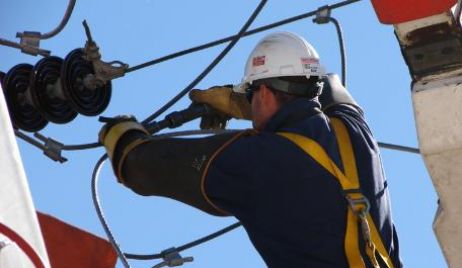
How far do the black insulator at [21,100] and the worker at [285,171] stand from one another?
1.65 ft

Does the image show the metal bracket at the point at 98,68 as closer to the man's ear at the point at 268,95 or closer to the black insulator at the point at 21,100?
the black insulator at the point at 21,100

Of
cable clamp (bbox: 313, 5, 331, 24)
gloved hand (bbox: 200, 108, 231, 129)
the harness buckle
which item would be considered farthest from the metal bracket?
the harness buckle

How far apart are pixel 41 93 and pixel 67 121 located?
193mm

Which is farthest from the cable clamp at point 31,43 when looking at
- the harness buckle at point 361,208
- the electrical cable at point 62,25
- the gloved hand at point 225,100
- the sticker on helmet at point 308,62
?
the harness buckle at point 361,208

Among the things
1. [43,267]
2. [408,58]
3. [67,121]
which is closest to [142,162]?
[67,121]

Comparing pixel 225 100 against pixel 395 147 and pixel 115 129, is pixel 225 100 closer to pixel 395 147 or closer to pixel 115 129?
pixel 115 129

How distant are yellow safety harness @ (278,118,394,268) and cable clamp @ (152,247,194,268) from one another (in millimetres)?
1035

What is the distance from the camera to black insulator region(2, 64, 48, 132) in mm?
6062

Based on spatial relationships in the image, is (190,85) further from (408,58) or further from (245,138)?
(408,58)

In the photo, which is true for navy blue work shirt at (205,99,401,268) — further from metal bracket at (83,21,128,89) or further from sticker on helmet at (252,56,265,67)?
metal bracket at (83,21,128,89)

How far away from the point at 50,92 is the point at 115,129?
0.55 m

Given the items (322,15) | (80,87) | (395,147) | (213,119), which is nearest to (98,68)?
(80,87)

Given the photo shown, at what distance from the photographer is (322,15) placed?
650cm

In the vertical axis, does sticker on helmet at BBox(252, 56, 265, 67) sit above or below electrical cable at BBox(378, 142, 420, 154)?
above
